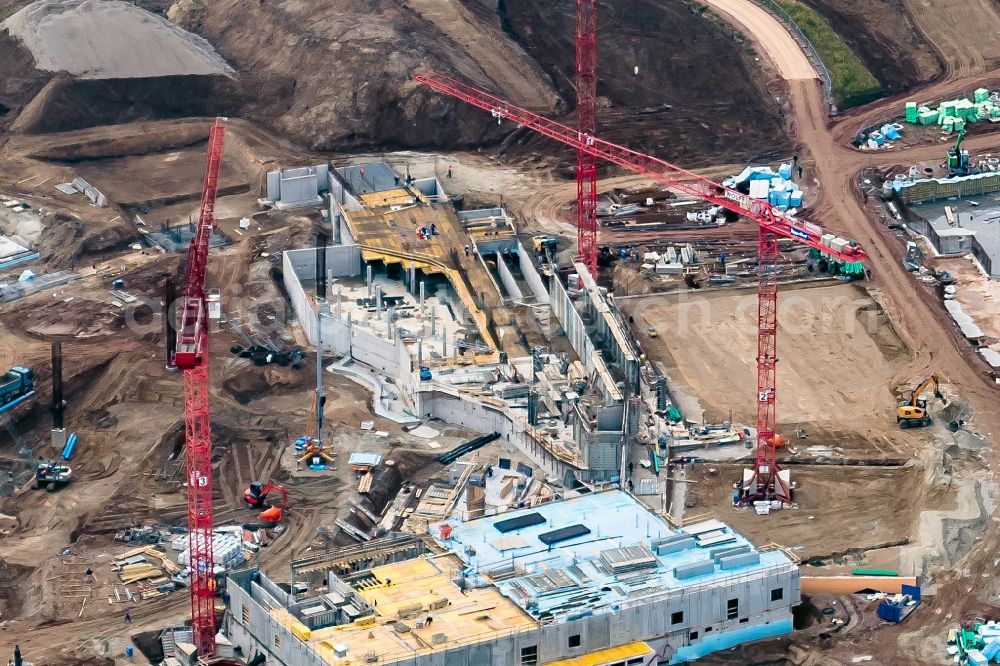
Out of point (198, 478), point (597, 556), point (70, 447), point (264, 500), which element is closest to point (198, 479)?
point (198, 478)

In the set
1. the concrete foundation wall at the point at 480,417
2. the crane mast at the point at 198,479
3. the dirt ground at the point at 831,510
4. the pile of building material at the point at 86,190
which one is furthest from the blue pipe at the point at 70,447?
the pile of building material at the point at 86,190

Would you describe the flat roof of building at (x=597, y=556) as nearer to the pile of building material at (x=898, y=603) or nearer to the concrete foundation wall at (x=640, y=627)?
the concrete foundation wall at (x=640, y=627)

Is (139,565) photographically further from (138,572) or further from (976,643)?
(976,643)

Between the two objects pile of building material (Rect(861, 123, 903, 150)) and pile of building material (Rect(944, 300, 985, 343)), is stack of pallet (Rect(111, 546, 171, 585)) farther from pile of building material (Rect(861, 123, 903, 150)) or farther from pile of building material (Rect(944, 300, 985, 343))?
pile of building material (Rect(861, 123, 903, 150))

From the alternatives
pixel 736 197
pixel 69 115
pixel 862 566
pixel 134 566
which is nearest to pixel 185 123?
pixel 69 115

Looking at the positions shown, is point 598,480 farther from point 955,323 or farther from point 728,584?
point 955,323
